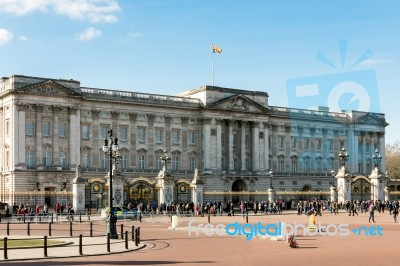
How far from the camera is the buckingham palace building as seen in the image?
78812 mm

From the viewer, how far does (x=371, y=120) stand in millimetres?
118938

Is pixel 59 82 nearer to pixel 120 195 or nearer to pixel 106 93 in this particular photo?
pixel 106 93

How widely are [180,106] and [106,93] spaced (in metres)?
12.0

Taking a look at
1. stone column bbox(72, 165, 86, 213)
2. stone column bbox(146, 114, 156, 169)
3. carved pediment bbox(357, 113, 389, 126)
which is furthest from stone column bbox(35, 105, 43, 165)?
carved pediment bbox(357, 113, 389, 126)

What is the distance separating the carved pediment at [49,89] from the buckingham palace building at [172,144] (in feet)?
0.41

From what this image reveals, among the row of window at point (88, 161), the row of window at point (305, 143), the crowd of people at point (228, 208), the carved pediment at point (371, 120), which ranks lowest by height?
the crowd of people at point (228, 208)

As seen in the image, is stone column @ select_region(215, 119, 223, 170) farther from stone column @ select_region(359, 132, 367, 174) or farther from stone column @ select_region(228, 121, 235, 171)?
stone column @ select_region(359, 132, 367, 174)

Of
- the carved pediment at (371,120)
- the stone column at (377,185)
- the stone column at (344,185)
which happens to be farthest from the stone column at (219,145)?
the carved pediment at (371,120)

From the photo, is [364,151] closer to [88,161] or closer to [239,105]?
[239,105]

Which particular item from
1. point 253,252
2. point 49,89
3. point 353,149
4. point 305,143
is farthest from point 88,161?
point 253,252

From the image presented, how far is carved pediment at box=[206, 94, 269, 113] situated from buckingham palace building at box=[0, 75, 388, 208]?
15 centimetres

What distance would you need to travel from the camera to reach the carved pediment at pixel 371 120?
117812mm

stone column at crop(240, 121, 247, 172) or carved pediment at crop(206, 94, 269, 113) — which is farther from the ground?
carved pediment at crop(206, 94, 269, 113)

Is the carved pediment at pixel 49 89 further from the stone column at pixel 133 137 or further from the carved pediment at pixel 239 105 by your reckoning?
the carved pediment at pixel 239 105
